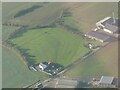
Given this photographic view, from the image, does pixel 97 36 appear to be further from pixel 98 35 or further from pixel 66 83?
pixel 66 83

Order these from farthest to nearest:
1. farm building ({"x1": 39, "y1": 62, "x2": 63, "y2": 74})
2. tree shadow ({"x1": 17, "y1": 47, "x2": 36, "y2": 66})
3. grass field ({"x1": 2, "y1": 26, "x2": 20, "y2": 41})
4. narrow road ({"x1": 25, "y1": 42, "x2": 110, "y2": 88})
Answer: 1. grass field ({"x1": 2, "y1": 26, "x2": 20, "y2": 41})
2. tree shadow ({"x1": 17, "y1": 47, "x2": 36, "y2": 66})
3. farm building ({"x1": 39, "y1": 62, "x2": 63, "y2": 74})
4. narrow road ({"x1": 25, "y1": 42, "x2": 110, "y2": 88})

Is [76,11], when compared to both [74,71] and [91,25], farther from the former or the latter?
[74,71]

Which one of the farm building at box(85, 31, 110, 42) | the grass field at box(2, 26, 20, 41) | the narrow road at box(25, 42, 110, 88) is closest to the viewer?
the narrow road at box(25, 42, 110, 88)

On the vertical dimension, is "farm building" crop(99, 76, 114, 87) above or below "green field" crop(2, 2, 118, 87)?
below

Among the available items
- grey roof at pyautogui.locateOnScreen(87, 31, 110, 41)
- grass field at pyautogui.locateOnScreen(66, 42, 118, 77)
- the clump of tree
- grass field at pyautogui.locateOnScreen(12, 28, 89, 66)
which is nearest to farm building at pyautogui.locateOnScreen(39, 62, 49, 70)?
grass field at pyautogui.locateOnScreen(12, 28, 89, 66)

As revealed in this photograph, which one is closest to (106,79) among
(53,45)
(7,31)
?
(53,45)

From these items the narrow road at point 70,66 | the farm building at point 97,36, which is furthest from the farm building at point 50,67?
the farm building at point 97,36

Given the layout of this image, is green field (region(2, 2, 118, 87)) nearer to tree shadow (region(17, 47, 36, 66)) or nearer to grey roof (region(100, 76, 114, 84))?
tree shadow (region(17, 47, 36, 66))
